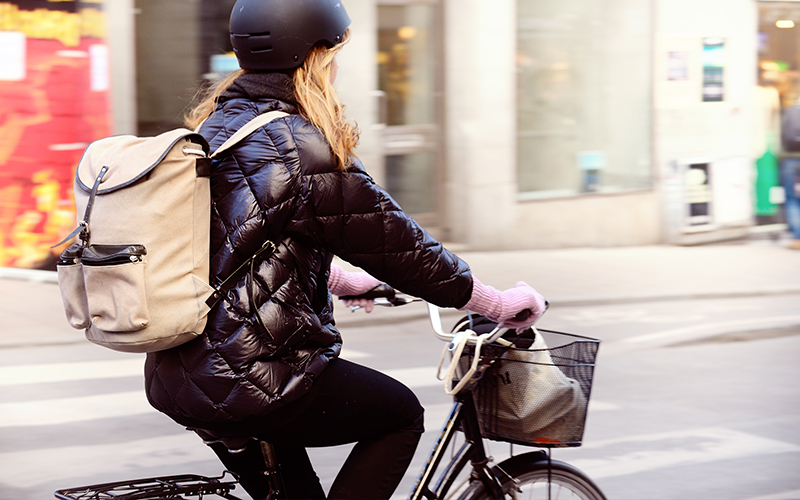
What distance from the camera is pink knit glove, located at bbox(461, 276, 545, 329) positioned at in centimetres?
259

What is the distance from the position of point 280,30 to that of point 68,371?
485 centimetres

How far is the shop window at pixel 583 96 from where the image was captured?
1258cm

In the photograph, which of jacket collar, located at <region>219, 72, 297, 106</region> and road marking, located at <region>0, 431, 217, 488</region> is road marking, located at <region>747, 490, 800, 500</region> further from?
jacket collar, located at <region>219, 72, 297, 106</region>

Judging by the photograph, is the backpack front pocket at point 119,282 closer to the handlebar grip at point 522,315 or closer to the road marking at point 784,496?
the handlebar grip at point 522,315

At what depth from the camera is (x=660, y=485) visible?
4648 mm

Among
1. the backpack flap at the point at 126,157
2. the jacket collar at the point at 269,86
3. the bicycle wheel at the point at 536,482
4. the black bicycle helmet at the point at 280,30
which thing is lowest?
the bicycle wheel at the point at 536,482

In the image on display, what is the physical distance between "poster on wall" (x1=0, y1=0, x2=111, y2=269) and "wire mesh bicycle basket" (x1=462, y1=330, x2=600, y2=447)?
302 inches

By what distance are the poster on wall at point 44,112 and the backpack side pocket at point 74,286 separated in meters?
7.70

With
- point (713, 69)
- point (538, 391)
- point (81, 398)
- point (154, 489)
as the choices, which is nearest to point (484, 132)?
point (713, 69)

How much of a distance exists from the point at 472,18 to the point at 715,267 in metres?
3.88

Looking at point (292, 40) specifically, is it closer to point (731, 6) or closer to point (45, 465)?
point (45, 465)

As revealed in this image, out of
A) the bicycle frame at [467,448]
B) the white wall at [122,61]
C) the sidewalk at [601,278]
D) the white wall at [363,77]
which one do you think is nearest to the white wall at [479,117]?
the sidewalk at [601,278]

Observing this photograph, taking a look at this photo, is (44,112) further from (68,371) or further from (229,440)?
(229,440)

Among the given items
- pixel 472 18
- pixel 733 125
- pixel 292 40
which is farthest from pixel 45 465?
pixel 733 125
